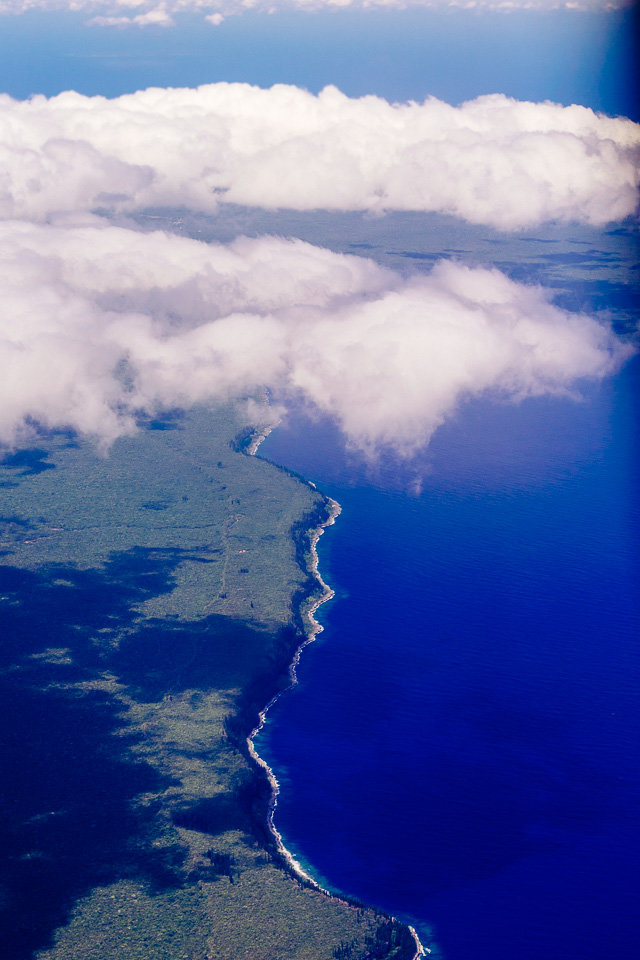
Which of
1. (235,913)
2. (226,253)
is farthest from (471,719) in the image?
(226,253)

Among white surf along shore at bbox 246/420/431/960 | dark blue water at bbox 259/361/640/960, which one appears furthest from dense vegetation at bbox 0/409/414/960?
dark blue water at bbox 259/361/640/960

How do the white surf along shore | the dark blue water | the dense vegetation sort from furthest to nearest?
the white surf along shore → the dark blue water → the dense vegetation

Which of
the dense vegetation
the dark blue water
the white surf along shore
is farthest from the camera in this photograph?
the white surf along shore

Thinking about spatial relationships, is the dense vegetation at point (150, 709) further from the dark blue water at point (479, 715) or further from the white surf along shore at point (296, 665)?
the dark blue water at point (479, 715)

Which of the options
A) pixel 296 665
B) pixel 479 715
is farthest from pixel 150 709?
pixel 479 715

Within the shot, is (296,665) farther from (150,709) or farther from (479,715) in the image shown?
(479,715)

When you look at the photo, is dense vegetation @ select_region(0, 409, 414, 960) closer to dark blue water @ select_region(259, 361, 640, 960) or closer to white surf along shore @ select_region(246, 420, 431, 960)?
white surf along shore @ select_region(246, 420, 431, 960)
